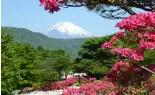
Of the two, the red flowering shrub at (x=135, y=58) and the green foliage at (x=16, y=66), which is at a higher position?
the red flowering shrub at (x=135, y=58)

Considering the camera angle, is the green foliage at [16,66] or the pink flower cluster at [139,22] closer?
the pink flower cluster at [139,22]

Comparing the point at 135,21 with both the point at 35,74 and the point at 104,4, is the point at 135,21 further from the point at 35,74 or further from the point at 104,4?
the point at 35,74

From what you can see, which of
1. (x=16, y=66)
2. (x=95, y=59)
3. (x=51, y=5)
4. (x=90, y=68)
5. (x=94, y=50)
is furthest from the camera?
(x=94, y=50)

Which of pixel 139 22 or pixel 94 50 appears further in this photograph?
pixel 94 50

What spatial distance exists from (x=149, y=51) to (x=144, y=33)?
1.64ft

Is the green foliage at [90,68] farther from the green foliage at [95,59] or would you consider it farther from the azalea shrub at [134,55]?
the azalea shrub at [134,55]

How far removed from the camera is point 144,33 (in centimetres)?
612

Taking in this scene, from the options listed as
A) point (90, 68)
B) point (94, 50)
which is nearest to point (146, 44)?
point (90, 68)

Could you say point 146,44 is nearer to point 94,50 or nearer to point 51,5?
point 51,5

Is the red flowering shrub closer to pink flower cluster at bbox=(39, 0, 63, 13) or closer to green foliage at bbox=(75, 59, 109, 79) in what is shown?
pink flower cluster at bbox=(39, 0, 63, 13)

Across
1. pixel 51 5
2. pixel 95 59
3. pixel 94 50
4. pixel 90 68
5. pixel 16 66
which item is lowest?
pixel 90 68

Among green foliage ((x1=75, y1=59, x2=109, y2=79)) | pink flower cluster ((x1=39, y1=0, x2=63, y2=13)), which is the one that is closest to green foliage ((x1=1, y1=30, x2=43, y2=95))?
green foliage ((x1=75, y1=59, x2=109, y2=79))

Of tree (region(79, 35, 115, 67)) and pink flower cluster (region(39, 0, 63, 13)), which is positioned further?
tree (region(79, 35, 115, 67))

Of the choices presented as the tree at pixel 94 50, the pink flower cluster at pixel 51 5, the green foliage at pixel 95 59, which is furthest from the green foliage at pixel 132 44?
the tree at pixel 94 50
